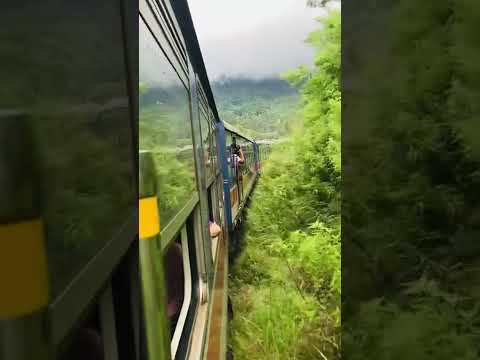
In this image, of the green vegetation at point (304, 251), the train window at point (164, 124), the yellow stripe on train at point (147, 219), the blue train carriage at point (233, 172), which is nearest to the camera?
the yellow stripe on train at point (147, 219)

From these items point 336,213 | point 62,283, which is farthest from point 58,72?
point 336,213

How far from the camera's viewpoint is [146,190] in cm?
129

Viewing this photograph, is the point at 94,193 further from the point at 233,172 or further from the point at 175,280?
the point at 233,172

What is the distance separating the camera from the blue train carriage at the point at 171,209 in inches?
50.6

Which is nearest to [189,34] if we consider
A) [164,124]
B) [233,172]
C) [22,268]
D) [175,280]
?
[164,124]

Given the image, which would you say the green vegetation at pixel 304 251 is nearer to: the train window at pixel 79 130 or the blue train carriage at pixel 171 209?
the blue train carriage at pixel 171 209

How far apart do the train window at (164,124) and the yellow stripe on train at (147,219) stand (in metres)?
0.20

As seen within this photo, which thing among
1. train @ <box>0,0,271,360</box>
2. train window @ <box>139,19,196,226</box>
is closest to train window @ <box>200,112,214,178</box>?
train window @ <box>139,19,196,226</box>

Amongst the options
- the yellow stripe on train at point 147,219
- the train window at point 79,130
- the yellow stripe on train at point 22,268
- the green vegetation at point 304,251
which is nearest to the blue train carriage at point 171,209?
the yellow stripe on train at point 147,219

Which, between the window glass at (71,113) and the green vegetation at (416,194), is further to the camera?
the green vegetation at (416,194)

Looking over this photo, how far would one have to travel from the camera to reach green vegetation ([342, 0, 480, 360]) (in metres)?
→ 4.18

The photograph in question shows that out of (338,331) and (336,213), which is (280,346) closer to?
(338,331)

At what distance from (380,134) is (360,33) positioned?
1.63 meters

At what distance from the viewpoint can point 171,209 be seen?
1.78 metres
